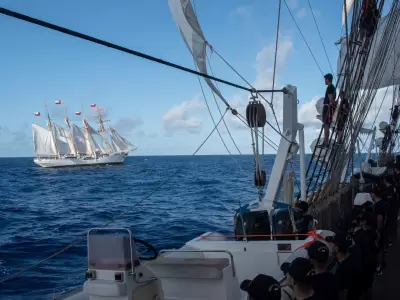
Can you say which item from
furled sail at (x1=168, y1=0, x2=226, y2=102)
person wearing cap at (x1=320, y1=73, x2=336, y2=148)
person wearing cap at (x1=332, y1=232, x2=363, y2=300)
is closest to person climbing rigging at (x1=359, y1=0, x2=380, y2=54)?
person wearing cap at (x1=320, y1=73, x2=336, y2=148)

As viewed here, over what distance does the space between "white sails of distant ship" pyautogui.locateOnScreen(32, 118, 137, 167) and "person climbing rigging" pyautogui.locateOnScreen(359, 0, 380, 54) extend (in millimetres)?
95413

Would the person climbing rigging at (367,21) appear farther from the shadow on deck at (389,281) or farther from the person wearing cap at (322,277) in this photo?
the person wearing cap at (322,277)

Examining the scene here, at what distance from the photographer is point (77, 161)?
11169 centimetres

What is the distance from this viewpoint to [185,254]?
637 cm

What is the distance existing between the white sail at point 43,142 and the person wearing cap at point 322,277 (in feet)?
335

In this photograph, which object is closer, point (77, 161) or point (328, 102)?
point (328, 102)

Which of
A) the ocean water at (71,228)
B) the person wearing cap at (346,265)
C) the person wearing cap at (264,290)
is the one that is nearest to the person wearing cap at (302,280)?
the person wearing cap at (264,290)

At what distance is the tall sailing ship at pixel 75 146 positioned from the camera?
105375mm

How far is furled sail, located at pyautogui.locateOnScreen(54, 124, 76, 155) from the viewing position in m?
107

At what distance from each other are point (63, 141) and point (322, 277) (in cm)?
11258

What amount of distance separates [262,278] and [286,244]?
314cm

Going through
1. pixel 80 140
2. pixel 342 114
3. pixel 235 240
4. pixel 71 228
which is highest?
pixel 80 140

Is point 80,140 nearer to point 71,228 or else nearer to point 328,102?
point 71,228

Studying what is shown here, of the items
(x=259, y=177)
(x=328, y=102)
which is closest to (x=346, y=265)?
(x=259, y=177)
